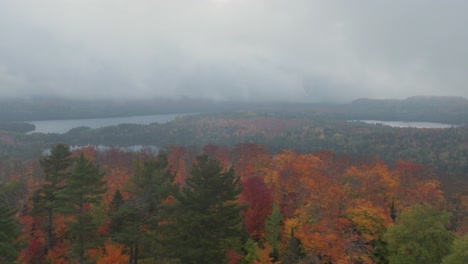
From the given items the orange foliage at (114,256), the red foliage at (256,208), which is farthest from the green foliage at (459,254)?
the orange foliage at (114,256)

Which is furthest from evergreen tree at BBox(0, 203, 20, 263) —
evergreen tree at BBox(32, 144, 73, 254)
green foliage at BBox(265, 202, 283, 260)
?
green foliage at BBox(265, 202, 283, 260)

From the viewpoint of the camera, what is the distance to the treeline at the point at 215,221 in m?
28.8

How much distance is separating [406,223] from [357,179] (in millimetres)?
17940

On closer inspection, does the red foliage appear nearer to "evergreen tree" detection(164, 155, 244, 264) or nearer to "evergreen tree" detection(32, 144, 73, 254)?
"evergreen tree" detection(164, 155, 244, 264)

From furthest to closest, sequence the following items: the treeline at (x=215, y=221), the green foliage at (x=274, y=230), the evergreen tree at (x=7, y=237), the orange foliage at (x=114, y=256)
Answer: the green foliage at (x=274, y=230) → the orange foliage at (x=114, y=256) → the treeline at (x=215, y=221) → the evergreen tree at (x=7, y=237)

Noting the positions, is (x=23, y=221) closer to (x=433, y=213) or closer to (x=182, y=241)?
(x=182, y=241)

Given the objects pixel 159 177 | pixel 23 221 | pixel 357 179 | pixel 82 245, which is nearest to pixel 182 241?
pixel 159 177

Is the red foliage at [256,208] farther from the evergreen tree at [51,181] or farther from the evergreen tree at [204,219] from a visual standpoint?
the evergreen tree at [51,181]

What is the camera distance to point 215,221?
28312 mm

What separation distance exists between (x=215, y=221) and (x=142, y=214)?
7.60m

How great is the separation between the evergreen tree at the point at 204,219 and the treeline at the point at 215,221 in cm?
8

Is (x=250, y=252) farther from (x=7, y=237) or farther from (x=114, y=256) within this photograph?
(x=7, y=237)

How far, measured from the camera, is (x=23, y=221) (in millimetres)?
41031

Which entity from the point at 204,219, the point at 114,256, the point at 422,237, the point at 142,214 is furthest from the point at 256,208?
the point at 422,237
